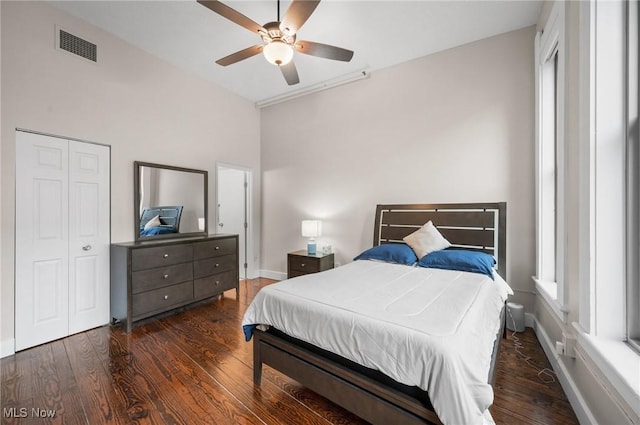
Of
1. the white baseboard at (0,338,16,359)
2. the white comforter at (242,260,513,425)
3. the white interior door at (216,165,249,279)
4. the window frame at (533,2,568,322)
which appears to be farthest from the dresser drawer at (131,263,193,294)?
the window frame at (533,2,568,322)

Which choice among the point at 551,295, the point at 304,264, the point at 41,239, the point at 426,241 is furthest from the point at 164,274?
the point at 551,295

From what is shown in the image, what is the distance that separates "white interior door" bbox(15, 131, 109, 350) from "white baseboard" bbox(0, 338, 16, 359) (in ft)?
0.13

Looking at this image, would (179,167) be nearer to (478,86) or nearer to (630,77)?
(478,86)

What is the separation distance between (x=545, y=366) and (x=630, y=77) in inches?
86.0

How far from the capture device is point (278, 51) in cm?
230

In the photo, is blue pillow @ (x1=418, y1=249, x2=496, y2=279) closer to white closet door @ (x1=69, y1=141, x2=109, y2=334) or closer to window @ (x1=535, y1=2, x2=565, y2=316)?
window @ (x1=535, y1=2, x2=565, y2=316)

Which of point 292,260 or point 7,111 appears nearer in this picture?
point 7,111

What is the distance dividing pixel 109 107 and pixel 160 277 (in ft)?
6.93

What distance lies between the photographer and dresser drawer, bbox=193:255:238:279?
368 cm

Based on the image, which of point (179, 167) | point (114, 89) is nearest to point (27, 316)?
point (179, 167)

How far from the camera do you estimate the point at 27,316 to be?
8.50 feet

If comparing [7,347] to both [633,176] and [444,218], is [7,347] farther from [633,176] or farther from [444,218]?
[633,176]

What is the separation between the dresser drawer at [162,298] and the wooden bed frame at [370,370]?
182 centimetres

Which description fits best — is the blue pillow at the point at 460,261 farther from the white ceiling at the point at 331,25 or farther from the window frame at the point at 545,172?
the white ceiling at the point at 331,25
